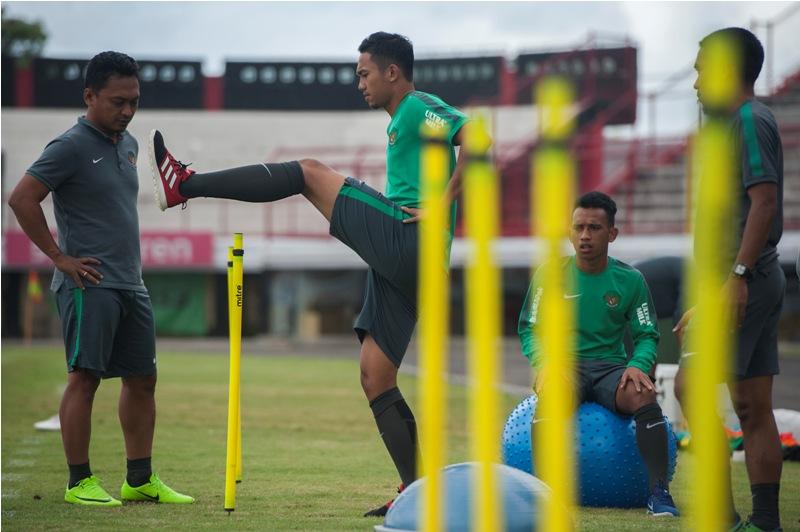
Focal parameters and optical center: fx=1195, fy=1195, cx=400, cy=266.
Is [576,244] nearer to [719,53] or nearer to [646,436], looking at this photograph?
[646,436]

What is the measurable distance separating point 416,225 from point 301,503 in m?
1.66

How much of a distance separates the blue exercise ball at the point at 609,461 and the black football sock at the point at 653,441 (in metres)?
0.15

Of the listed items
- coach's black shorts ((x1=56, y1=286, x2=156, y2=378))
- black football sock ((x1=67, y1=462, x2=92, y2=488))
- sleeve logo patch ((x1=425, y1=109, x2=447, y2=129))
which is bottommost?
black football sock ((x1=67, y1=462, x2=92, y2=488))

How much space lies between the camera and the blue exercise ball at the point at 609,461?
5.97 m

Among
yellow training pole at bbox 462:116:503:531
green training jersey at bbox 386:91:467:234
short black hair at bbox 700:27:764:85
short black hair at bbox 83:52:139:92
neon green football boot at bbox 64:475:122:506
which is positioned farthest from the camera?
short black hair at bbox 83:52:139:92

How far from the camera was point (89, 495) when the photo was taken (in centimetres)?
585

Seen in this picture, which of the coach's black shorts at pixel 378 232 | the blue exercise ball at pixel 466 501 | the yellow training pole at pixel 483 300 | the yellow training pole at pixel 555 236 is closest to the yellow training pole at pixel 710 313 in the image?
the yellow training pole at pixel 555 236

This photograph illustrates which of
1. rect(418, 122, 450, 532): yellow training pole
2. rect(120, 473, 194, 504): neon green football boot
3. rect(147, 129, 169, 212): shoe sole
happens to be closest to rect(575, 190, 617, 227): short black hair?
rect(147, 129, 169, 212): shoe sole

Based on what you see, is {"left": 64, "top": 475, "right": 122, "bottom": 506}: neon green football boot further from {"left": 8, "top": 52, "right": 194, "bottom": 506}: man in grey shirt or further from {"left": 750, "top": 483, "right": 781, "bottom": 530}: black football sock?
{"left": 750, "top": 483, "right": 781, "bottom": 530}: black football sock

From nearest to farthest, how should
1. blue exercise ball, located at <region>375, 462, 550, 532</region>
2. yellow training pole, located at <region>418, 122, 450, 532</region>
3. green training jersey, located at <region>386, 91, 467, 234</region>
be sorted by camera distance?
1. yellow training pole, located at <region>418, 122, 450, 532</region>
2. blue exercise ball, located at <region>375, 462, 550, 532</region>
3. green training jersey, located at <region>386, 91, 467, 234</region>

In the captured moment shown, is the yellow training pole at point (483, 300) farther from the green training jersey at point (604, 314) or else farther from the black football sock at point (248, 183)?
the green training jersey at point (604, 314)

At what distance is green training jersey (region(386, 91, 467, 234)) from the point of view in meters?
5.21

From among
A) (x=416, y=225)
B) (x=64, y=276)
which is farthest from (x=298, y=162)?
(x=64, y=276)

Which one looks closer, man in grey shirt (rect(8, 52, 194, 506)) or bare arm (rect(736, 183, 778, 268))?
bare arm (rect(736, 183, 778, 268))
